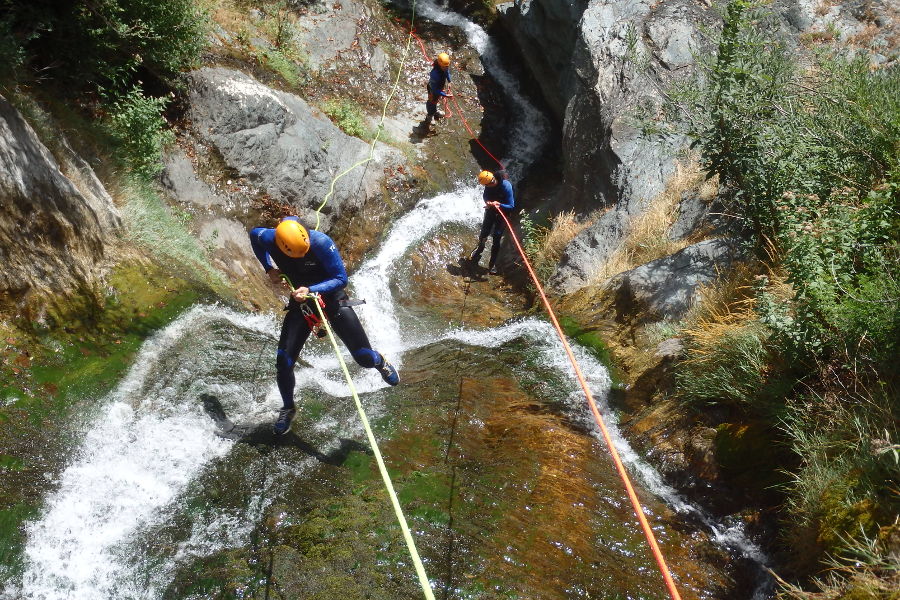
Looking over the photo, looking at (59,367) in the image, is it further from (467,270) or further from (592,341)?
(467,270)

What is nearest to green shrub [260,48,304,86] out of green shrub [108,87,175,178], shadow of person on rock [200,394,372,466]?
green shrub [108,87,175,178]

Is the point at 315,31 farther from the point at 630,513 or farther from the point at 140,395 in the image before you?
the point at 630,513

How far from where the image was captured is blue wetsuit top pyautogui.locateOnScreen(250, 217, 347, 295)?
530 cm

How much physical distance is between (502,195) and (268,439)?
20.0 feet

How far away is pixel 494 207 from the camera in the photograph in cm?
983

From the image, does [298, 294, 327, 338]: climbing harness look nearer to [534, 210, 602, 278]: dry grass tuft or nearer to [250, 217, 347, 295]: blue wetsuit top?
[250, 217, 347, 295]: blue wetsuit top

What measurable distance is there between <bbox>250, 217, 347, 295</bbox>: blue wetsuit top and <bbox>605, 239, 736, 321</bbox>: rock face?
3486mm

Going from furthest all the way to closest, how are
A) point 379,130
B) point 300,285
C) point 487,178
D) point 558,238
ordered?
1. point 379,130
2. point 487,178
3. point 558,238
4. point 300,285

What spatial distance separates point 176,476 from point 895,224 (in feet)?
19.1

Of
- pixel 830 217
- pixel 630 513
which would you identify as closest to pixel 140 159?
pixel 630 513

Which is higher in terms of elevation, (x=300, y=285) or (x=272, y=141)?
(x=272, y=141)

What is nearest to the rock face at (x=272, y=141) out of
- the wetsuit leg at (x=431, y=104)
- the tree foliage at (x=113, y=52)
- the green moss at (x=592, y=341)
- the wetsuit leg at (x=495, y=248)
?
the tree foliage at (x=113, y=52)

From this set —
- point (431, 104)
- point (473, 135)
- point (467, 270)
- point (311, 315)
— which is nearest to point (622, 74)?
point (473, 135)

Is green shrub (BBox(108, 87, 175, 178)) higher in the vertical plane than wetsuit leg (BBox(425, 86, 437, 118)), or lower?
lower
